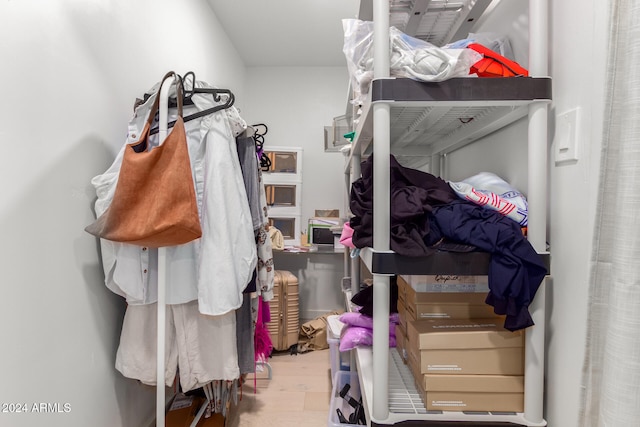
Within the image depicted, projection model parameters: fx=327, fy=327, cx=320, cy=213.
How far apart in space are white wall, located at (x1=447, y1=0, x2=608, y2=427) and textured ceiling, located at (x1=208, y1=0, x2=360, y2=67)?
163cm

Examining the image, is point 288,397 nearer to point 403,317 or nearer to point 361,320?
point 361,320

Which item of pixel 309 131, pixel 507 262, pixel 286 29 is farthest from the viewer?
pixel 309 131

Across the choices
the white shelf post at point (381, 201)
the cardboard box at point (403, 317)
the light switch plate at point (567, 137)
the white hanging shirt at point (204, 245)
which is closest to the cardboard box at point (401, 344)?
Answer: the cardboard box at point (403, 317)

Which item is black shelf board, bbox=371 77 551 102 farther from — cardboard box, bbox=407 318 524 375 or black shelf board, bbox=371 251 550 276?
cardboard box, bbox=407 318 524 375

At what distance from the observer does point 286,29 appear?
2615 millimetres

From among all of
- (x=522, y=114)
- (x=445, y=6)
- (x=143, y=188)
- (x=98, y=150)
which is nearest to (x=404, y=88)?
(x=522, y=114)

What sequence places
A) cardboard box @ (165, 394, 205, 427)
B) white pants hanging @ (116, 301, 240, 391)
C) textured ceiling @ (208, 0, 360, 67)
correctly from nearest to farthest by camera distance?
white pants hanging @ (116, 301, 240, 391) → cardboard box @ (165, 394, 205, 427) → textured ceiling @ (208, 0, 360, 67)

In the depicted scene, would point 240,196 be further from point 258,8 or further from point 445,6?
point 258,8

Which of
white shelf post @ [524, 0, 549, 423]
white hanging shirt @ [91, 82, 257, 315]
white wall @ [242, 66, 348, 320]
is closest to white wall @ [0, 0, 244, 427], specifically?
white hanging shirt @ [91, 82, 257, 315]

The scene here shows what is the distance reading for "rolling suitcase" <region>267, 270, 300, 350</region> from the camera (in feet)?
8.55

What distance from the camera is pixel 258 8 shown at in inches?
92.8

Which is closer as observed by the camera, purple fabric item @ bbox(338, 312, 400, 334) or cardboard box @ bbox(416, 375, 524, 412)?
cardboard box @ bbox(416, 375, 524, 412)

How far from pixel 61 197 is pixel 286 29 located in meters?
2.17

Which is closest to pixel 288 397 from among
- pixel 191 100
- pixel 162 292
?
pixel 162 292
